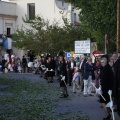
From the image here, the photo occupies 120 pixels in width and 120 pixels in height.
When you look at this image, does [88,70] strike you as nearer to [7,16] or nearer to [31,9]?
[7,16]

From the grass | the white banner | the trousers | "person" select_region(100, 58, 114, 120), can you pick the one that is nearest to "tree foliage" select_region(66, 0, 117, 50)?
the white banner

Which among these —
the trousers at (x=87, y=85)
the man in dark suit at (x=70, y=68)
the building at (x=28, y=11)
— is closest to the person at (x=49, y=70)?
the man in dark suit at (x=70, y=68)

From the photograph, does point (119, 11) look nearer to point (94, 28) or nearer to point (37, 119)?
point (94, 28)

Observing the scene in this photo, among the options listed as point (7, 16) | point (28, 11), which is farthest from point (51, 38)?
point (28, 11)

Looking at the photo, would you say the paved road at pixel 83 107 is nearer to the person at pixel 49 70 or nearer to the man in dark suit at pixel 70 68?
the man in dark suit at pixel 70 68

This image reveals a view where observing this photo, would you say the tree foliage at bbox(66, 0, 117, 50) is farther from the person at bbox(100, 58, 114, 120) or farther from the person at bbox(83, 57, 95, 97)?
the person at bbox(100, 58, 114, 120)

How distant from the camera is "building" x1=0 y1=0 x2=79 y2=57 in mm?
58875

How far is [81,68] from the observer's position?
22781 mm

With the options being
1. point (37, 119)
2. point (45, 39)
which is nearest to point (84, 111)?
point (37, 119)

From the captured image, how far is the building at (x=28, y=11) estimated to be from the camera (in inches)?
2318

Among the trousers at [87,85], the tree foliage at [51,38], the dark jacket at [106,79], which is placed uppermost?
the tree foliage at [51,38]

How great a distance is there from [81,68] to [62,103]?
5317 mm

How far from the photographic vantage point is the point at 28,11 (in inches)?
2391

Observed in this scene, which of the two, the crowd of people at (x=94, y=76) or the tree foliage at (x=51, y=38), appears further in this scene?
the tree foliage at (x=51, y=38)
